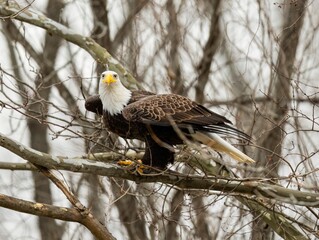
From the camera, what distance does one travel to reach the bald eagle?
20.5 ft

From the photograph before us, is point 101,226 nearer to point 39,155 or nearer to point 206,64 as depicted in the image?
point 39,155

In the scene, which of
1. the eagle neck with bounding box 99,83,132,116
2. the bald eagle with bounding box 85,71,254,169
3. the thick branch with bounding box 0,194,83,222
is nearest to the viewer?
the thick branch with bounding box 0,194,83,222

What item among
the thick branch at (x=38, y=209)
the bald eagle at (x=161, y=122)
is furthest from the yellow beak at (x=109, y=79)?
the thick branch at (x=38, y=209)

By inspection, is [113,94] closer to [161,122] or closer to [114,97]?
[114,97]

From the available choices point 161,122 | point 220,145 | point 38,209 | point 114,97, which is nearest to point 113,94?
point 114,97

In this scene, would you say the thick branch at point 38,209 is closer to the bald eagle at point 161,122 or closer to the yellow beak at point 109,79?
the bald eagle at point 161,122

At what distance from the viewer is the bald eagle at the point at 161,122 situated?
20.5 feet

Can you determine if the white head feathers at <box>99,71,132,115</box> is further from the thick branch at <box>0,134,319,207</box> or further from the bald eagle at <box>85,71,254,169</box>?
the thick branch at <box>0,134,319,207</box>

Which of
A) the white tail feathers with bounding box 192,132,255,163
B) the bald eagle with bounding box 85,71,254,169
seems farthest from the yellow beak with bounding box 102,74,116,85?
the white tail feathers with bounding box 192,132,255,163

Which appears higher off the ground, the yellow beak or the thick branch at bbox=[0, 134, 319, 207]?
the yellow beak

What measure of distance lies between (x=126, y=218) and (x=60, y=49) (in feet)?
10.2

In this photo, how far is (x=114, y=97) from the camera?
654 cm

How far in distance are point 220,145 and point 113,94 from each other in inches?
37.0

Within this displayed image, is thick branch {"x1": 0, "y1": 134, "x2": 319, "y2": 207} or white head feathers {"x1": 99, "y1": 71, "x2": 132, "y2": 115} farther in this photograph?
white head feathers {"x1": 99, "y1": 71, "x2": 132, "y2": 115}
